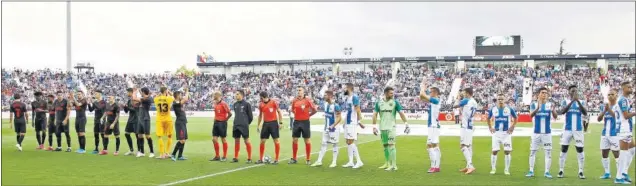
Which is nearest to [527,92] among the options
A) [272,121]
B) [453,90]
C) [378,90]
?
[453,90]

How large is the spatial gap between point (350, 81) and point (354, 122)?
49721 millimetres

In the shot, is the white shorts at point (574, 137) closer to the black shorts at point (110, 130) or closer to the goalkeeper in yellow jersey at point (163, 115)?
the goalkeeper in yellow jersey at point (163, 115)

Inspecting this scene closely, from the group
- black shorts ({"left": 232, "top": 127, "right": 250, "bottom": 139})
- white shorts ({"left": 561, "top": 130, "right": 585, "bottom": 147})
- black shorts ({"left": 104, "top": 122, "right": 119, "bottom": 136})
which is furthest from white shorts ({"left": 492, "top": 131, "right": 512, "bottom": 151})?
black shorts ({"left": 104, "top": 122, "right": 119, "bottom": 136})

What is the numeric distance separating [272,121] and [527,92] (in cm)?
4576

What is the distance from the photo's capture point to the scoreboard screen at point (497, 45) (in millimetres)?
68250

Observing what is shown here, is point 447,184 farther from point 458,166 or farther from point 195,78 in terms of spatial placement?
point 195,78

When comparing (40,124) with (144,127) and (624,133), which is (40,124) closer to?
(144,127)

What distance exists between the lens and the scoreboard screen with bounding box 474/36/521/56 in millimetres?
68250

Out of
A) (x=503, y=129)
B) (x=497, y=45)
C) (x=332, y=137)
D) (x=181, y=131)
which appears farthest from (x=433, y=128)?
(x=497, y=45)

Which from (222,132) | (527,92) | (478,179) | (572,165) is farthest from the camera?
(527,92)

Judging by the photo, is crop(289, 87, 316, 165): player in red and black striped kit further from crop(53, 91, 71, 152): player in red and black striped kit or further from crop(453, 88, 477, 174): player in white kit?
crop(53, 91, 71, 152): player in red and black striped kit

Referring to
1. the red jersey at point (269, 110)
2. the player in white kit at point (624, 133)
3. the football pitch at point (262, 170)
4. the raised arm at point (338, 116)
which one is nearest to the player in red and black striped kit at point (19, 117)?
the football pitch at point (262, 170)

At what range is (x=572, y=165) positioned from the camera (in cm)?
1410

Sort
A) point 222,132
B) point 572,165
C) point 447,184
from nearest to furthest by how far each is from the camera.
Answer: point 447,184 < point 572,165 < point 222,132
